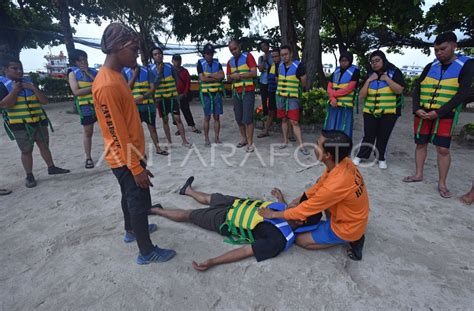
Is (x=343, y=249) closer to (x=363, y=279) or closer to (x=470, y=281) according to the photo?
(x=363, y=279)

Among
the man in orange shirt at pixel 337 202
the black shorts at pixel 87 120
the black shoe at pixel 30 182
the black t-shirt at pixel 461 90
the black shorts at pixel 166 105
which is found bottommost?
the black shoe at pixel 30 182

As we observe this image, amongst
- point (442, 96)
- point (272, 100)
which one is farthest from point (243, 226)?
point (272, 100)

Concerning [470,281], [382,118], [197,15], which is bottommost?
[470,281]

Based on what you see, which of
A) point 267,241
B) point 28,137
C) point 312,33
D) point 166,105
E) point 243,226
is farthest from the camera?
point 312,33

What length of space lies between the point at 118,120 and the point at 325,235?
2032 mm

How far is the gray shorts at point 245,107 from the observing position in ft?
18.0

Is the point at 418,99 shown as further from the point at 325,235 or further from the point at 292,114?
the point at 325,235

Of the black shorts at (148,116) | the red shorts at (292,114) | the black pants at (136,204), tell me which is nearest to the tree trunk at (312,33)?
the red shorts at (292,114)

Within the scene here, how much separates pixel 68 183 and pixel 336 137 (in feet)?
13.9

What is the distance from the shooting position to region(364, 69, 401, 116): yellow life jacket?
4.42m

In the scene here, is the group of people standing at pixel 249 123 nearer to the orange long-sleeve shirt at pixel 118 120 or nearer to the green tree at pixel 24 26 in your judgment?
the orange long-sleeve shirt at pixel 118 120

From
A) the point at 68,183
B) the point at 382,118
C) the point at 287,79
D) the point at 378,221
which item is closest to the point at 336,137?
the point at 378,221

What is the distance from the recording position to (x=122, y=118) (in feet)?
7.11

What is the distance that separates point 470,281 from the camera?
2340 mm
